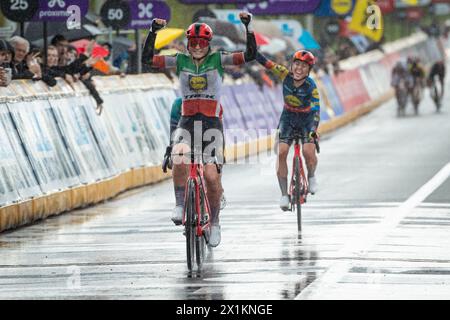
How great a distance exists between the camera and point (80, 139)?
21688 mm

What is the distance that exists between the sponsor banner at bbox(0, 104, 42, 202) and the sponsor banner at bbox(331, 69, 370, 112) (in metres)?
26.0

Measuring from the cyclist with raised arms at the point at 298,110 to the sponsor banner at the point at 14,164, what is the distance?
2.75 m

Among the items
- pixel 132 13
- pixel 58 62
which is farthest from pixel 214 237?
pixel 132 13

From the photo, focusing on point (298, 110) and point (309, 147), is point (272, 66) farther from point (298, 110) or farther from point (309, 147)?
point (309, 147)

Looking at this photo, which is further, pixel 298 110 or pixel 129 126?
pixel 129 126

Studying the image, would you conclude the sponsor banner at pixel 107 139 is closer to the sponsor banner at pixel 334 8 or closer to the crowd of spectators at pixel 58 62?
the crowd of spectators at pixel 58 62

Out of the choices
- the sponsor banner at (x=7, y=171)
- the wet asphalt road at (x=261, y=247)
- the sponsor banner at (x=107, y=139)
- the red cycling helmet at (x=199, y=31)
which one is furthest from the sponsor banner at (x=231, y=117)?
the red cycling helmet at (x=199, y=31)

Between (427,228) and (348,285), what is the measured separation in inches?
194

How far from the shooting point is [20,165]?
19.1m

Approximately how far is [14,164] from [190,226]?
5.03 m

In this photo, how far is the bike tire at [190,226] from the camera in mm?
14281

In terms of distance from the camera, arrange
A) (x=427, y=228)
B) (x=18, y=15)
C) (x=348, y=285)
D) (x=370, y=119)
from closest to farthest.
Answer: (x=348, y=285), (x=427, y=228), (x=18, y=15), (x=370, y=119)
